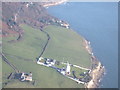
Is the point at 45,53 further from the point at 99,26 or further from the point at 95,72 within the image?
the point at 99,26

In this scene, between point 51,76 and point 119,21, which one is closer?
point 51,76

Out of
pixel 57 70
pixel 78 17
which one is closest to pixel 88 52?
pixel 57 70

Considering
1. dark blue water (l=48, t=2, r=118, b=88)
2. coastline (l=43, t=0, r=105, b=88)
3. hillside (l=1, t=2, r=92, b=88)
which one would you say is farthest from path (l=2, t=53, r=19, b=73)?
dark blue water (l=48, t=2, r=118, b=88)

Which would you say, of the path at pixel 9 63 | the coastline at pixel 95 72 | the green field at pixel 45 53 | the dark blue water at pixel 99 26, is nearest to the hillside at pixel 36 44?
the green field at pixel 45 53

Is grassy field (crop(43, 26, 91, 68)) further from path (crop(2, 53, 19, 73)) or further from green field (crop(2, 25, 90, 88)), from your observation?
path (crop(2, 53, 19, 73))

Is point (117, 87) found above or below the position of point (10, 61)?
below

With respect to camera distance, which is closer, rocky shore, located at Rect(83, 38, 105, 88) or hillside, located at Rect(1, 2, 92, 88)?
hillside, located at Rect(1, 2, 92, 88)

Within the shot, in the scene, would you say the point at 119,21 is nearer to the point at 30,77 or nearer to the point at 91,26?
the point at 91,26
